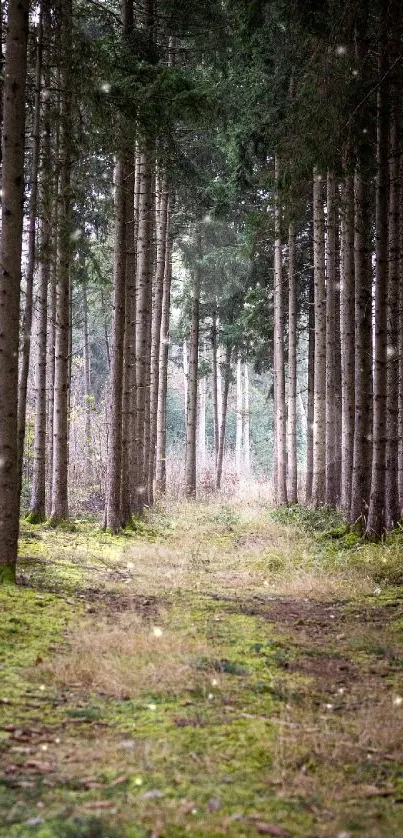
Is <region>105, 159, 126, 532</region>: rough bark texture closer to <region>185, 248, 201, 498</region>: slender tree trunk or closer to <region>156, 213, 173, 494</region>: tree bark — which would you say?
<region>156, 213, 173, 494</region>: tree bark

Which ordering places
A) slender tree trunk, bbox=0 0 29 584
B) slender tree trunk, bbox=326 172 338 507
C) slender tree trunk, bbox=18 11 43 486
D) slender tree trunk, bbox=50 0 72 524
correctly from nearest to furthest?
→ slender tree trunk, bbox=0 0 29 584 → slender tree trunk, bbox=18 11 43 486 → slender tree trunk, bbox=50 0 72 524 → slender tree trunk, bbox=326 172 338 507

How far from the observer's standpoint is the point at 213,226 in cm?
2370

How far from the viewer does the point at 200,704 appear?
447cm

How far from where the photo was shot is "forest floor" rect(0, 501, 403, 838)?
3.09m

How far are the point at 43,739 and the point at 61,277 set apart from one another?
28.5ft

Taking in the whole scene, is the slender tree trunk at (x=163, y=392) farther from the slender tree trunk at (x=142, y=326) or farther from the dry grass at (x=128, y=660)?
the dry grass at (x=128, y=660)

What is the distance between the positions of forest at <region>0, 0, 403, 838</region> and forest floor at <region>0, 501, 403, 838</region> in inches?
0.8

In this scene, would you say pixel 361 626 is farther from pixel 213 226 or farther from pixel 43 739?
pixel 213 226

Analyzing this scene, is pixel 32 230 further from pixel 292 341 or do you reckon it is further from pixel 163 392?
pixel 163 392

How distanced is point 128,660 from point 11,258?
4401 mm

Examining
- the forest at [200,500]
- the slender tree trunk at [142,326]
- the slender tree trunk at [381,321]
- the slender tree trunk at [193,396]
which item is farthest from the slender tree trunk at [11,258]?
the slender tree trunk at [193,396]

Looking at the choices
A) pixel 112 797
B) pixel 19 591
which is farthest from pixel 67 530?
pixel 112 797

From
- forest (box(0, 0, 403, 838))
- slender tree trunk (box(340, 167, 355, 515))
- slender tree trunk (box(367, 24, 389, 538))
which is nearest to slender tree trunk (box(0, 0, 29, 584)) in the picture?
forest (box(0, 0, 403, 838))

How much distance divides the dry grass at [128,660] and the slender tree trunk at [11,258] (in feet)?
6.21
